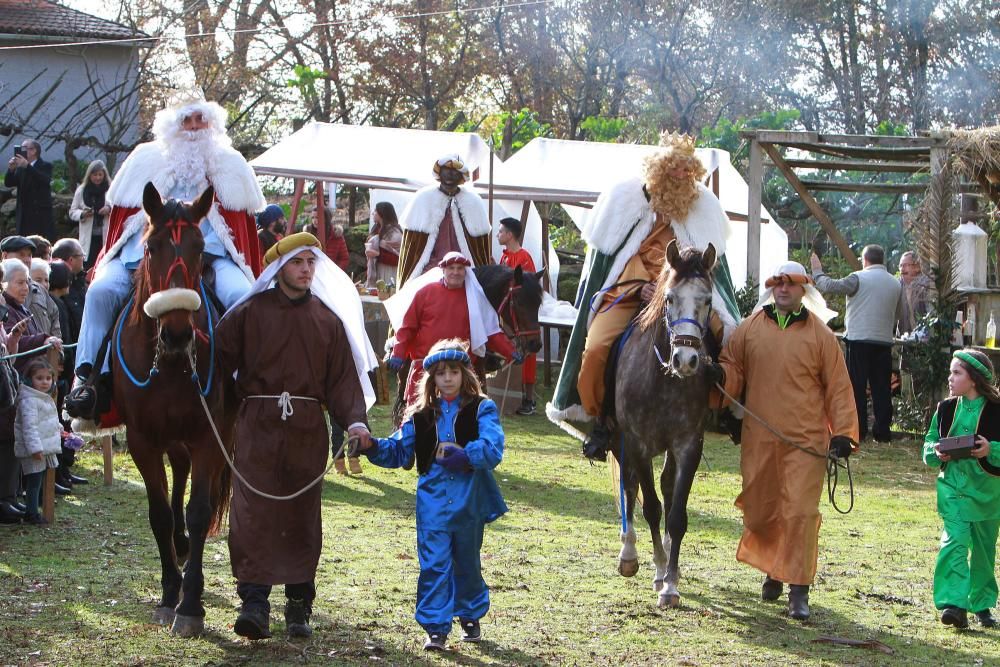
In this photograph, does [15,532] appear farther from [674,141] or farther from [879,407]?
[879,407]

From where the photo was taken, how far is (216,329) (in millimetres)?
6875

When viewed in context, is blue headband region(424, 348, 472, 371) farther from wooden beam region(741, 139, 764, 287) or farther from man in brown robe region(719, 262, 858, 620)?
wooden beam region(741, 139, 764, 287)

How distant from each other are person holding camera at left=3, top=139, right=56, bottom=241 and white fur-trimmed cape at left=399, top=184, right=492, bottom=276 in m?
7.01

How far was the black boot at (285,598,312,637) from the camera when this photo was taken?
6.67 meters

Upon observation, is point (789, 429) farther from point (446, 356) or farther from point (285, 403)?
point (285, 403)

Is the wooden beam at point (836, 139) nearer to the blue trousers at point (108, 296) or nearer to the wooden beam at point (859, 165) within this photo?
the wooden beam at point (859, 165)

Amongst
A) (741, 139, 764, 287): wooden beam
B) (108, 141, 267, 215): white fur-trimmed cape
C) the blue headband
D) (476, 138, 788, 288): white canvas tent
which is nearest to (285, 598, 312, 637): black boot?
the blue headband

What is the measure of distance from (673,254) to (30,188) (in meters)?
11.4

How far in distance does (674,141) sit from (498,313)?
232cm

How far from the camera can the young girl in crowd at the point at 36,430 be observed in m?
9.43

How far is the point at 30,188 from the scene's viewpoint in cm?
1670

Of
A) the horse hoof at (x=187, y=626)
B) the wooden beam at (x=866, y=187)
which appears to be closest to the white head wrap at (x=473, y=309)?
the horse hoof at (x=187, y=626)

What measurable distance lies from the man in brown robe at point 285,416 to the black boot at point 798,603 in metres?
2.58

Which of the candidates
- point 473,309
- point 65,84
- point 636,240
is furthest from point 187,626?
point 65,84
